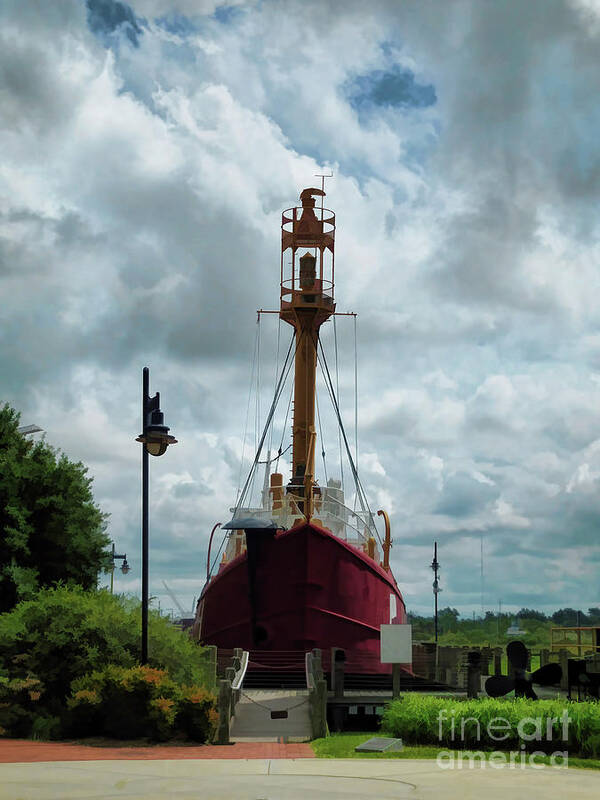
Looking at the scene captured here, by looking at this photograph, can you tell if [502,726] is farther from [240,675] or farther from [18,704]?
[18,704]

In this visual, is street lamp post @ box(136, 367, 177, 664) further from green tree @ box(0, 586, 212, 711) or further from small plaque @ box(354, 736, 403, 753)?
small plaque @ box(354, 736, 403, 753)

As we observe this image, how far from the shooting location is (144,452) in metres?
18.9

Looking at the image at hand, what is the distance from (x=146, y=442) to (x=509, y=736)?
8.45 metres

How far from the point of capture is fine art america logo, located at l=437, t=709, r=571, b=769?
1475 centimetres

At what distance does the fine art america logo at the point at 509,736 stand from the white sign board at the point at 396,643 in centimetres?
361

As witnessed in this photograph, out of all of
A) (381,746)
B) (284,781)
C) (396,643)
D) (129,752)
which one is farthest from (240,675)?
(284,781)

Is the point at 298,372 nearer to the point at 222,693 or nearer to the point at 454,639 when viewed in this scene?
the point at 222,693

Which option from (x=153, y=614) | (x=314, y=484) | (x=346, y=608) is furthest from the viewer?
(x=314, y=484)

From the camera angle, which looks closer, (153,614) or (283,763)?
(283,763)

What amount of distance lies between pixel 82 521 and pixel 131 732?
31.1 ft

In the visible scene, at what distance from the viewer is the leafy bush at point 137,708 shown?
1736cm

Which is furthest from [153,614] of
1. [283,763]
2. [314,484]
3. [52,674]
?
[314,484]

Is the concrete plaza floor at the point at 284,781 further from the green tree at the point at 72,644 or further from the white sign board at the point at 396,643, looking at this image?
the white sign board at the point at 396,643

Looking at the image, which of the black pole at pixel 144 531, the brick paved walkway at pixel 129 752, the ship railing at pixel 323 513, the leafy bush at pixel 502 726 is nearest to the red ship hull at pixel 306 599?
the ship railing at pixel 323 513
